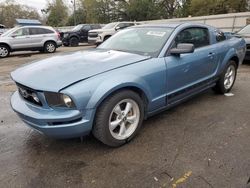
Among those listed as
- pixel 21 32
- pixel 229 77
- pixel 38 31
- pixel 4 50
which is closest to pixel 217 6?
pixel 38 31

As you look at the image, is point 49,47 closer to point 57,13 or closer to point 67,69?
point 67,69

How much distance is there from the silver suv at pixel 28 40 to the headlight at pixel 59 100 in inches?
476

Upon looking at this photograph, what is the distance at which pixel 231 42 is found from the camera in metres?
5.36

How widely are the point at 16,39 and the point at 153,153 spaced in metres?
12.7

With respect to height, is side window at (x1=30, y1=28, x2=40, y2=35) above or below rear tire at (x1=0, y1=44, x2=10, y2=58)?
above

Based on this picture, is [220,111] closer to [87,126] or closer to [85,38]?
[87,126]

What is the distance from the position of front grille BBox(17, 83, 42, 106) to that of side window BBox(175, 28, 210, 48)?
2.21 meters

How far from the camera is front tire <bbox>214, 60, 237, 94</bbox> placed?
5.20m

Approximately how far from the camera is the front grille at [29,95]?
9.94 feet

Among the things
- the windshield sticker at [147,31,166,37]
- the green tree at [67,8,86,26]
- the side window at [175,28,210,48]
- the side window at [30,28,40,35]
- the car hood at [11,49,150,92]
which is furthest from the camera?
the green tree at [67,8,86,26]

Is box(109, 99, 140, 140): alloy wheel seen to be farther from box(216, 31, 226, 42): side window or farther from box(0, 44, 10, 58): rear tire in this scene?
box(0, 44, 10, 58): rear tire

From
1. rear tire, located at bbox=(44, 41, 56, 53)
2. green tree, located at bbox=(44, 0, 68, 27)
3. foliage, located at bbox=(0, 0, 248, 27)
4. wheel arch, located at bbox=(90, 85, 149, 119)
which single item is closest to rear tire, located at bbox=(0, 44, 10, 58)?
rear tire, located at bbox=(44, 41, 56, 53)

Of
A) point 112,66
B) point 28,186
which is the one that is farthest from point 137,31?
point 28,186

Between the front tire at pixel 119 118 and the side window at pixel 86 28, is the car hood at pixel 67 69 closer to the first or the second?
the front tire at pixel 119 118
